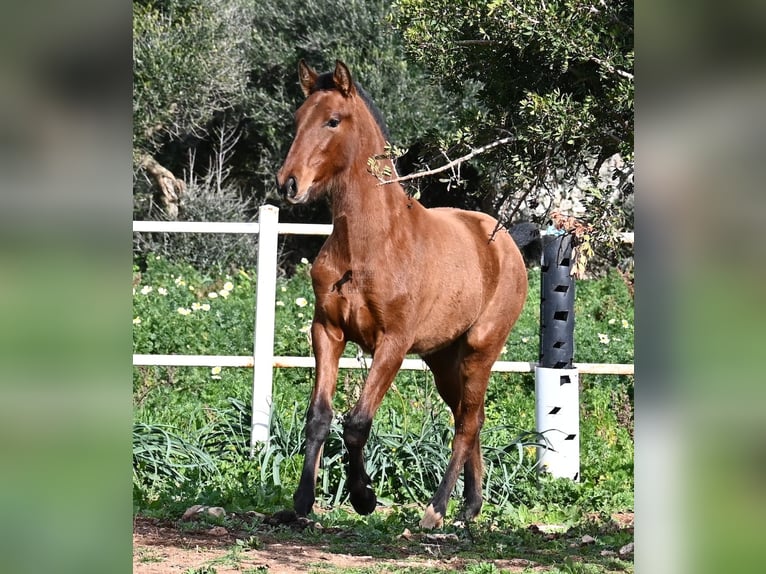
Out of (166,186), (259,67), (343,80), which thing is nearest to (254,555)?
(343,80)

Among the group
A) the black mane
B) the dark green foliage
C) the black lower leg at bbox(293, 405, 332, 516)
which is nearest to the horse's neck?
the black mane

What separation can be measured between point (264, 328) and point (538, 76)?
120 inches

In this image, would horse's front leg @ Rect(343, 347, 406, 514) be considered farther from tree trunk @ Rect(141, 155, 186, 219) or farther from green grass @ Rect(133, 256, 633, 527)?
tree trunk @ Rect(141, 155, 186, 219)

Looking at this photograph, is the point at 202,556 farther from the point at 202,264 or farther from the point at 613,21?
the point at 202,264

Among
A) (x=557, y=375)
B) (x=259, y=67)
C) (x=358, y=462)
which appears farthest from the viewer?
(x=259, y=67)

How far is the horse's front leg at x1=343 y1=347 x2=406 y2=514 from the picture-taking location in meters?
4.16

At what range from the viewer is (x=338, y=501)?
5367mm

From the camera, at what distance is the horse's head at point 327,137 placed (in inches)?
156

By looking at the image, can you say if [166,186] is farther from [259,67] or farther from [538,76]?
[538,76]

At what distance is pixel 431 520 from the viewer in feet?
15.6

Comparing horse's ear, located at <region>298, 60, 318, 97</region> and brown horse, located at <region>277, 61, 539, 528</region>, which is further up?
→ horse's ear, located at <region>298, 60, 318, 97</region>

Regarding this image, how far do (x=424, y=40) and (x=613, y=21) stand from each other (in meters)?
0.82

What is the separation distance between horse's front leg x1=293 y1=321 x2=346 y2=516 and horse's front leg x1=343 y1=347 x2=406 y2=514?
117 millimetres
